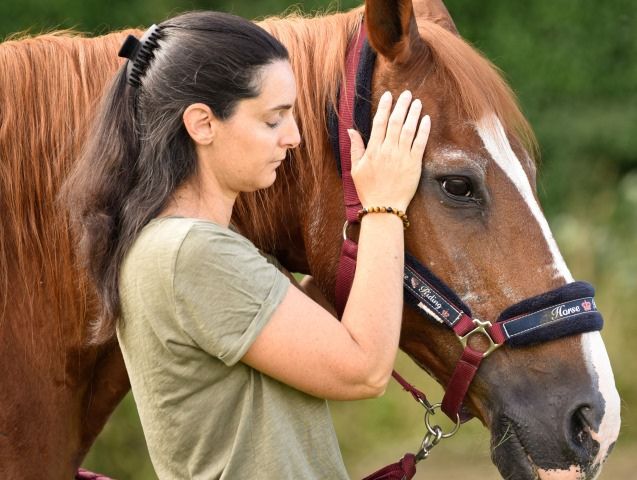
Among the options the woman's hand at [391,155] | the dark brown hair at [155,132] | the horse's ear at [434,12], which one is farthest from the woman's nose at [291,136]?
the horse's ear at [434,12]

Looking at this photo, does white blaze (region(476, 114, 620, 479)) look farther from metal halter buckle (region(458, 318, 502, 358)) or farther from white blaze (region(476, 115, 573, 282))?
metal halter buckle (region(458, 318, 502, 358))

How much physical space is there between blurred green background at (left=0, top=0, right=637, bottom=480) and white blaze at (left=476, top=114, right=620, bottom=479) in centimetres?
407

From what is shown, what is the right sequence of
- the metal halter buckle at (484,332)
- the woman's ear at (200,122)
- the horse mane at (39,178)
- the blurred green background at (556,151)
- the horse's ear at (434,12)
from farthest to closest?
the blurred green background at (556,151)
the horse's ear at (434,12)
the horse mane at (39,178)
the metal halter buckle at (484,332)
the woman's ear at (200,122)

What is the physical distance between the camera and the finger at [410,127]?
250cm

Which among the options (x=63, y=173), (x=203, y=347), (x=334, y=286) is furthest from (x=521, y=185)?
(x=63, y=173)

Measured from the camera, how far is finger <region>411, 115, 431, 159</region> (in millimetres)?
2496

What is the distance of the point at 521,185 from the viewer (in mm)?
2553

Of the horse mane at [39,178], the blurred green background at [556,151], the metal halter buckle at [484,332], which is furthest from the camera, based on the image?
the blurred green background at [556,151]

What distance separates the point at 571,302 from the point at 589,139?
892cm

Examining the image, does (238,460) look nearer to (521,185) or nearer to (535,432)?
(535,432)

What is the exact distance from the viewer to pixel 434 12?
2961 millimetres

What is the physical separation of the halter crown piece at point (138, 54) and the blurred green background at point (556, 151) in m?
4.10

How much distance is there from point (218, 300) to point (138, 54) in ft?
2.09

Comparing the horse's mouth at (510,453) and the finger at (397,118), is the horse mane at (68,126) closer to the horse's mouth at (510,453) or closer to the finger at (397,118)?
the finger at (397,118)
